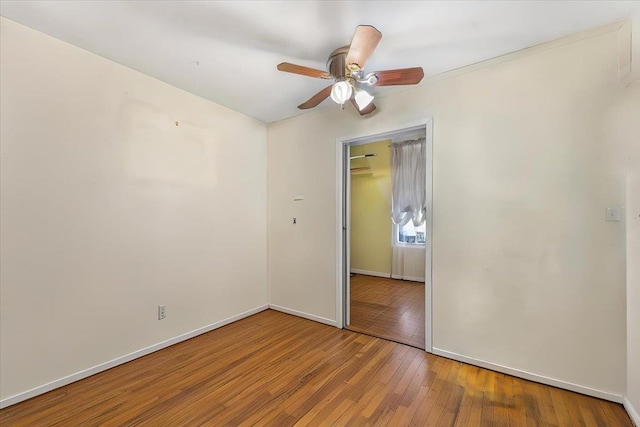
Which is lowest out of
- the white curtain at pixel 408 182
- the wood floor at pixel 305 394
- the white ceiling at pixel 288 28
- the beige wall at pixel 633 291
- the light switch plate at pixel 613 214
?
the wood floor at pixel 305 394

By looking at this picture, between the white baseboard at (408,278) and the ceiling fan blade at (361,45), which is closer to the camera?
the ceiling fan blade at (361,45)

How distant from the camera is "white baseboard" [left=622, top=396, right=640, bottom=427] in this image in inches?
59.9

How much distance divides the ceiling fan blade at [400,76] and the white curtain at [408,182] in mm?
2890

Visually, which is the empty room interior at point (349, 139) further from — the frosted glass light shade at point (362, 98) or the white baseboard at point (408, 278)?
the white baseboard at point (408, 278)

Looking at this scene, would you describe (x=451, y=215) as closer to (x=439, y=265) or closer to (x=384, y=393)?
(x=439, y=265)

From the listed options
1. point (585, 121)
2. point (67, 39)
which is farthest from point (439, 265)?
point (67, 39)

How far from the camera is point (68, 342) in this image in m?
1.96

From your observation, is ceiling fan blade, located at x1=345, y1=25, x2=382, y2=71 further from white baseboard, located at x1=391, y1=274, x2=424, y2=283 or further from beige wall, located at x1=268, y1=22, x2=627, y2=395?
white baseboard, located at x1=391, y1=274, x2=424, y2=283

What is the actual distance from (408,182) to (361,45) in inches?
137

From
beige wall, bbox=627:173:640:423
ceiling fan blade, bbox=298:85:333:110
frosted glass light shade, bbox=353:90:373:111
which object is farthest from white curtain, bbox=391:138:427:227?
ceiling fan blade, bbox=298:85:333:110

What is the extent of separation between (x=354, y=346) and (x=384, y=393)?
2.23 feet

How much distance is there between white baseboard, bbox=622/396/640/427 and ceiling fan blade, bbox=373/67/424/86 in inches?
96.8

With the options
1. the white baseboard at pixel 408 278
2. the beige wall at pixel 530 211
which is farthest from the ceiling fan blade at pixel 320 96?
the white baseboard at pixel 408 278

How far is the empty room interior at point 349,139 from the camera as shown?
1684 mm
